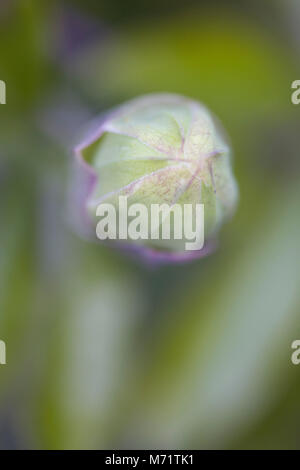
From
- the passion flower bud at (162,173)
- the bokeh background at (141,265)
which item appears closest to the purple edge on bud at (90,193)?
the passion flower bud at (162,173)

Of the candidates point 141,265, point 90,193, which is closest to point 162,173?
point 90,193

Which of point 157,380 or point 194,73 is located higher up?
point 194,73

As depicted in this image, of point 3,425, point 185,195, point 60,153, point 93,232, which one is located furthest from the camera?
point 3,425

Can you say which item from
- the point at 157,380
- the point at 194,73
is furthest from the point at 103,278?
the point at 194,73

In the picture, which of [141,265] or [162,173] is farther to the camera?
[141,265]

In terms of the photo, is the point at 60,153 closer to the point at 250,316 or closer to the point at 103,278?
the point at 103,278

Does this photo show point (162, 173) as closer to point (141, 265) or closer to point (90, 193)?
point (90, 193)
